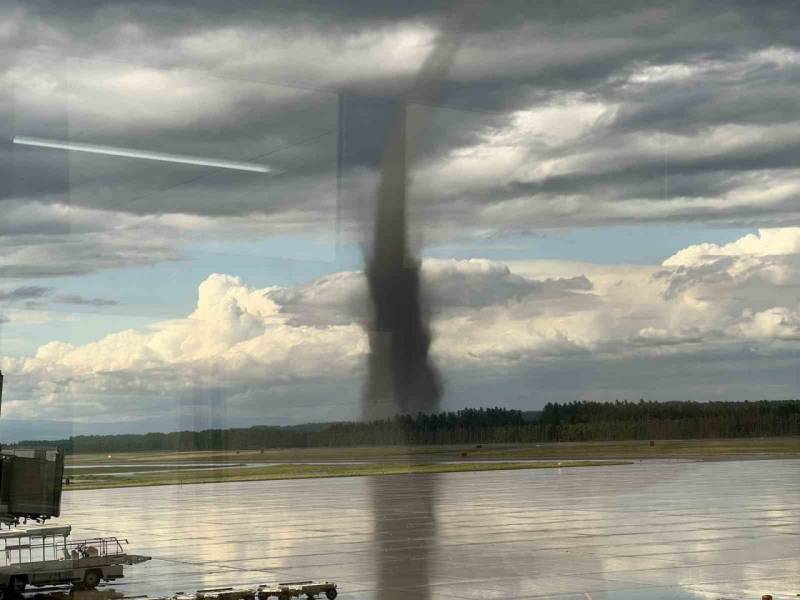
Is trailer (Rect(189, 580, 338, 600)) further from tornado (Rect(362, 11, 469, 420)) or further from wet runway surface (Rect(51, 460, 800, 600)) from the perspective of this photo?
tornado (Rect(362, 11, 469, 420))

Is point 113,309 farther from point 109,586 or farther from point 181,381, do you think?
point 109,586

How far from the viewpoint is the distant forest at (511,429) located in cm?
2642

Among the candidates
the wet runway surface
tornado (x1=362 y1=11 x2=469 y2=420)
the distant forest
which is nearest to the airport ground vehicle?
the wet runway surface

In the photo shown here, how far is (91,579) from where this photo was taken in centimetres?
2275

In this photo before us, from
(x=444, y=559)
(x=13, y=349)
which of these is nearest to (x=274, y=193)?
(x=13, y=349)

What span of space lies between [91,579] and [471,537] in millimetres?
12546

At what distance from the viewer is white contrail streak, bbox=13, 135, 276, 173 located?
79.3 ft

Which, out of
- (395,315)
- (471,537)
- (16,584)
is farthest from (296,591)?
(471,537)

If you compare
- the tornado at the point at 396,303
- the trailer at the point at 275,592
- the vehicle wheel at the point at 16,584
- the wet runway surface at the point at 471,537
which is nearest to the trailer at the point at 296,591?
the trailer at the point at 275,592

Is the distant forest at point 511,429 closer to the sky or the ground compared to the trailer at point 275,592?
closer to the sky

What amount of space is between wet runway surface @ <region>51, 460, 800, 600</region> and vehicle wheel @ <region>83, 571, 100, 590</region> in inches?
31.8

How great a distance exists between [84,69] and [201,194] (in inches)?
156

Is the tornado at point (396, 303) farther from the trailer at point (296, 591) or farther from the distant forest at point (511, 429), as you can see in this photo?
the trailer at point (296, 591)

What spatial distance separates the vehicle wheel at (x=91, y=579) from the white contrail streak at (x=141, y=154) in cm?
899
